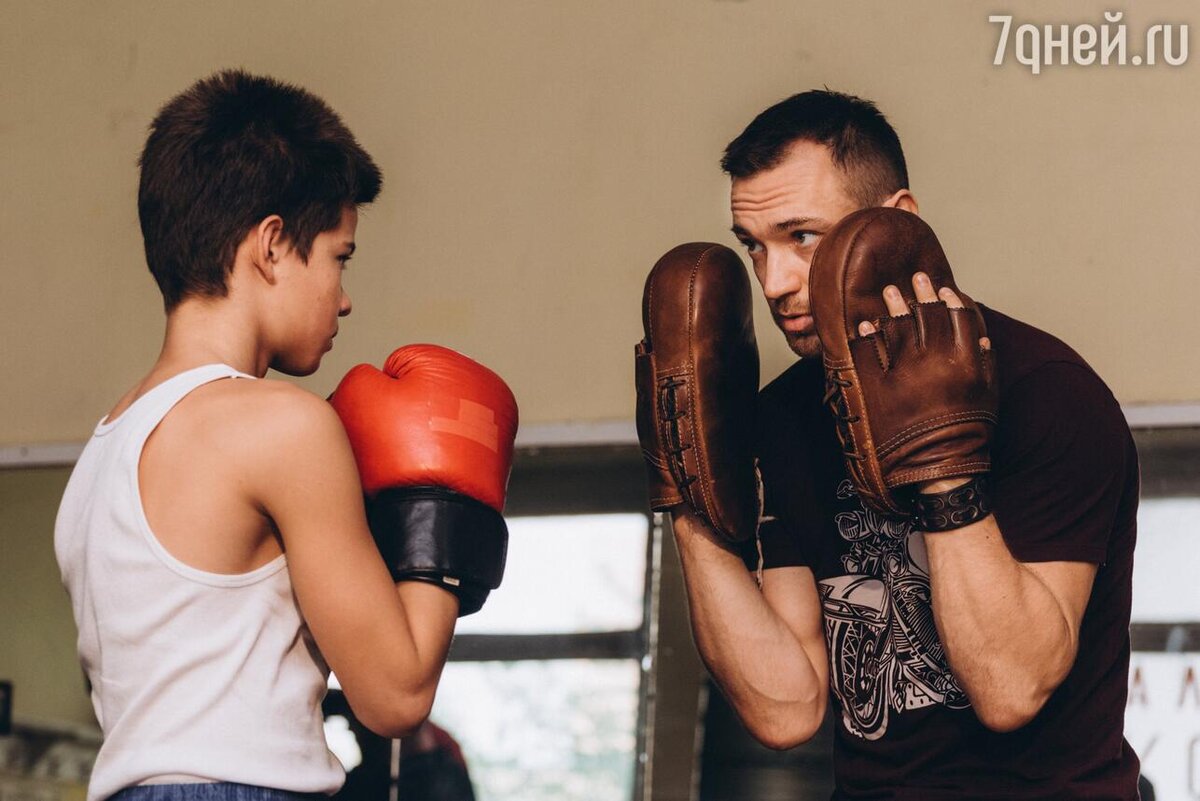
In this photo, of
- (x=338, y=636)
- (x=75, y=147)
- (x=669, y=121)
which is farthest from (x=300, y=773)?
(x=75, y=147)

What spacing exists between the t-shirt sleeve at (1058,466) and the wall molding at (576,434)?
906 mm

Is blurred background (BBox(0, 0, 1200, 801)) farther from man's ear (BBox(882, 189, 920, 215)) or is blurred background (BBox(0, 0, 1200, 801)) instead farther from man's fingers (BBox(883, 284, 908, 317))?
man's fingers (BBox(883, 284, 908, 317))

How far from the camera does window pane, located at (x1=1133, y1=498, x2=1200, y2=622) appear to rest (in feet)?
7.75

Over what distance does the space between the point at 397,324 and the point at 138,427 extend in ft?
4.96

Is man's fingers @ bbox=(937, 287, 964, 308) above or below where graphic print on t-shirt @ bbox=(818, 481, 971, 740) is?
above

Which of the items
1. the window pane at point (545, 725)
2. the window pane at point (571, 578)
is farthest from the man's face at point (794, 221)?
the window pane at point (545, 725)

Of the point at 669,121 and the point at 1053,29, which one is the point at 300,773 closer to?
the point at 669,121

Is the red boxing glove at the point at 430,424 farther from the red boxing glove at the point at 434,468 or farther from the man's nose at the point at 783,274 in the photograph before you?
the man's nose at the point at 783,274

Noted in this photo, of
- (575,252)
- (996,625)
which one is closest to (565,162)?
(575,252)

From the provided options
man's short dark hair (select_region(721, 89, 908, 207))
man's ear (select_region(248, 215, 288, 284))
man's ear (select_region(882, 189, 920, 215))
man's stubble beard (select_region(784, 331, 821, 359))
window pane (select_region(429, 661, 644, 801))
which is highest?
man's short dark hair (select_region(721, 89, 908, 207))

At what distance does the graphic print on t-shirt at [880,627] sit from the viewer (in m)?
1.62

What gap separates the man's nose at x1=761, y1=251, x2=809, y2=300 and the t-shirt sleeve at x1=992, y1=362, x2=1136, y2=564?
0.32 meters

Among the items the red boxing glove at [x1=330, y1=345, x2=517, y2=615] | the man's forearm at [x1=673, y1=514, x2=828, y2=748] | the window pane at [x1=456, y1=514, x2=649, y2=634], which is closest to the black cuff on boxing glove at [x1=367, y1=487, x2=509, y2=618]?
the red boxing glove at [x1=330, y1=345, x2=517, y2=615]

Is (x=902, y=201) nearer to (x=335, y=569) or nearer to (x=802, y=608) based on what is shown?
(x=802, y=608)
